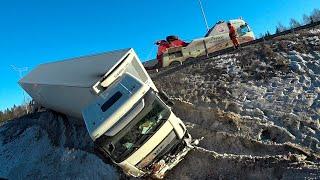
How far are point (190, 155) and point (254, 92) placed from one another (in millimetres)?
5451

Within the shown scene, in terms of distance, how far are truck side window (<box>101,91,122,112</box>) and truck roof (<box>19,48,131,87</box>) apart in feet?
3.88

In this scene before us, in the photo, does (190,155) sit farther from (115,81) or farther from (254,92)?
(254,92)

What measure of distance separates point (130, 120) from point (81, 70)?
15.7 feet

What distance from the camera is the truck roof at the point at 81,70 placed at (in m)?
19.2

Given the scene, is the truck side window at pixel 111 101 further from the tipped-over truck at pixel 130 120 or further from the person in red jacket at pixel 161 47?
the person in red jacket at pixel 161 47

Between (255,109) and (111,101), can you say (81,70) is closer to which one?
(111,101)

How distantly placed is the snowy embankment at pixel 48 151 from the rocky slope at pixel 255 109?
3.71 metres

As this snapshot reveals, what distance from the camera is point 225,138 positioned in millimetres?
19562

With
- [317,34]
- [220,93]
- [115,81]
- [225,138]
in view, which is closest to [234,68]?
[220,93]

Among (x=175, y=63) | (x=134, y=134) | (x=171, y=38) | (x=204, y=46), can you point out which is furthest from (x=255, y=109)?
(x=171, y=38)

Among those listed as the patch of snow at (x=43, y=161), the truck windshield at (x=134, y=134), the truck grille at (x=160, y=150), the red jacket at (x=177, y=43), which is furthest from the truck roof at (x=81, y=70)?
the red jacket at (x=177, y=43)

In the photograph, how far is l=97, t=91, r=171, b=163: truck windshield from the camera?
16828mm

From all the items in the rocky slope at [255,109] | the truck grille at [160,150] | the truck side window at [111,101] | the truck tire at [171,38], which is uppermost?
the truck side window at [111,101]

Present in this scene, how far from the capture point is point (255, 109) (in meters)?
21.6
